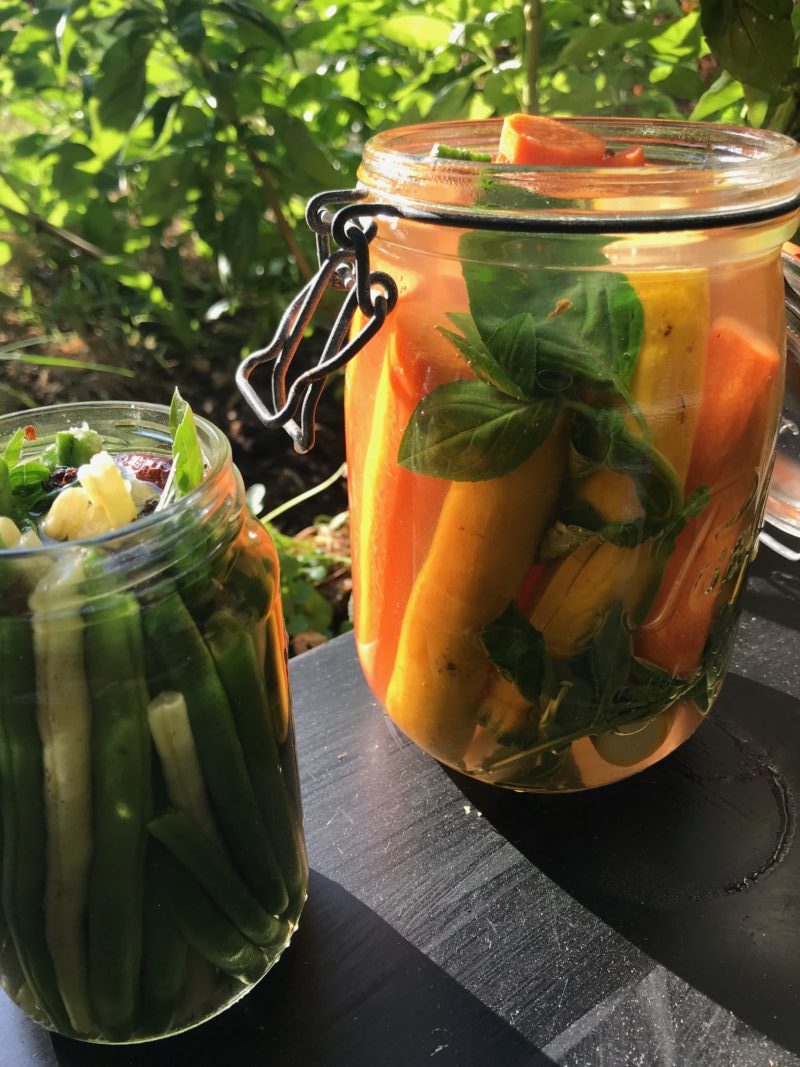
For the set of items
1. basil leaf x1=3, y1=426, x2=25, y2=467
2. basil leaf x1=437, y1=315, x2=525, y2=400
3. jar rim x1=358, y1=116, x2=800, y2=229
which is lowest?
basil leaf x1=3, y1=426, x2=25, y2=467

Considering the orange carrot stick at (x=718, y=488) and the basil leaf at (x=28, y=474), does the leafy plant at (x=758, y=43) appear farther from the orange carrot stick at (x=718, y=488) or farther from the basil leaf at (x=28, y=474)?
the basil leaf at (x=28, y=474)

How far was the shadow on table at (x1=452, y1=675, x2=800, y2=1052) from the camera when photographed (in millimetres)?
403

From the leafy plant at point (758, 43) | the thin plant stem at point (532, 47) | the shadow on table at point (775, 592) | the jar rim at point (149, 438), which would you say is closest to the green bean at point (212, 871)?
the jar rim at point (149, 438)

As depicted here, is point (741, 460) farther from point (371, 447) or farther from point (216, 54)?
point (216, 54)

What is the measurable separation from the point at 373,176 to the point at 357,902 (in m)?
0.33

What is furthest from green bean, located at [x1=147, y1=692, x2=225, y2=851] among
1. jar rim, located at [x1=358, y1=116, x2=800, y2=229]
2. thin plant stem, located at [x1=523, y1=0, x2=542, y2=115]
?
thin plant stem, located at [x1=523, y1=0, x2=542, y2=115]

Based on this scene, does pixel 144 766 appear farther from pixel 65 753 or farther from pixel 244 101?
pixel 244 101

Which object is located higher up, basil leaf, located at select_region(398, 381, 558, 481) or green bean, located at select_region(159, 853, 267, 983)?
basil leaf, located at select_region(398, 381, 558, 481)

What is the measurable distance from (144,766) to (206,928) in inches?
3.1

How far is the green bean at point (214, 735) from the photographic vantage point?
1.02 feet

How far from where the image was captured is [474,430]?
0.37 meters

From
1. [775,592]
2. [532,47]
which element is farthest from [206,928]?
[532,47]

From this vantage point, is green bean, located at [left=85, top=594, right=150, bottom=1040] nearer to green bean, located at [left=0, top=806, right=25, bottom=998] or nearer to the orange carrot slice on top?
green bean, located at [left=0, top=806, right=25, bottom=998]

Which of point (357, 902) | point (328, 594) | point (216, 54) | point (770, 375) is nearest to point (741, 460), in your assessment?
point (770, 375)
